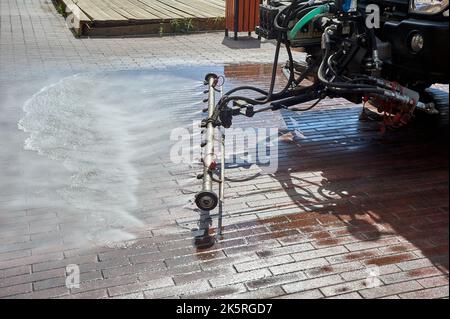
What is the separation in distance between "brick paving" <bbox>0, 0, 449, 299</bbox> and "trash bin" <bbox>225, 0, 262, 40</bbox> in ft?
19.2

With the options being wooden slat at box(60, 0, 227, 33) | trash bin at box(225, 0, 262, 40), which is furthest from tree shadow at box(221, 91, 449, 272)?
wooden slat at box(60, 0, 227, 33)

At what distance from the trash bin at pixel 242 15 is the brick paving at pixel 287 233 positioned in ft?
19.2

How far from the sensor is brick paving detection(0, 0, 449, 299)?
366 cm

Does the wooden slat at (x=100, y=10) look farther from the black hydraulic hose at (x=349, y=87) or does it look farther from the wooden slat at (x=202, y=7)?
the black hydraulic hose at (x=349, y=87)

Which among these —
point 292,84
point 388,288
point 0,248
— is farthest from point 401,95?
point 0,248

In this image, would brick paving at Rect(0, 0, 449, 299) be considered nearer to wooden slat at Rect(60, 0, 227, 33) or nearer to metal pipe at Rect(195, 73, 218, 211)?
metal pipe at Rect(195, 73, 218, 211)

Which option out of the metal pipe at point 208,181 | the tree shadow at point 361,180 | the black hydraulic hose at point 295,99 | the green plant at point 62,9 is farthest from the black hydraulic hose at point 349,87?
the green plant at point 62,9

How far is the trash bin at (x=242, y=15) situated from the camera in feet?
39.9

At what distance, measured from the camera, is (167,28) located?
13.2 meters

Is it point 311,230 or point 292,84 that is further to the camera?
point 292,84

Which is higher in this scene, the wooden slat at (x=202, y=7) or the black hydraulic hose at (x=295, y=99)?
the wooden slat at (x=202, y=7)

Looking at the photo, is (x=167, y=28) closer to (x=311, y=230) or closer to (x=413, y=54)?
(x=413, y=54)

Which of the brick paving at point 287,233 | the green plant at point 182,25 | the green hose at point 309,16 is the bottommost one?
the brick paving at point 287,233
